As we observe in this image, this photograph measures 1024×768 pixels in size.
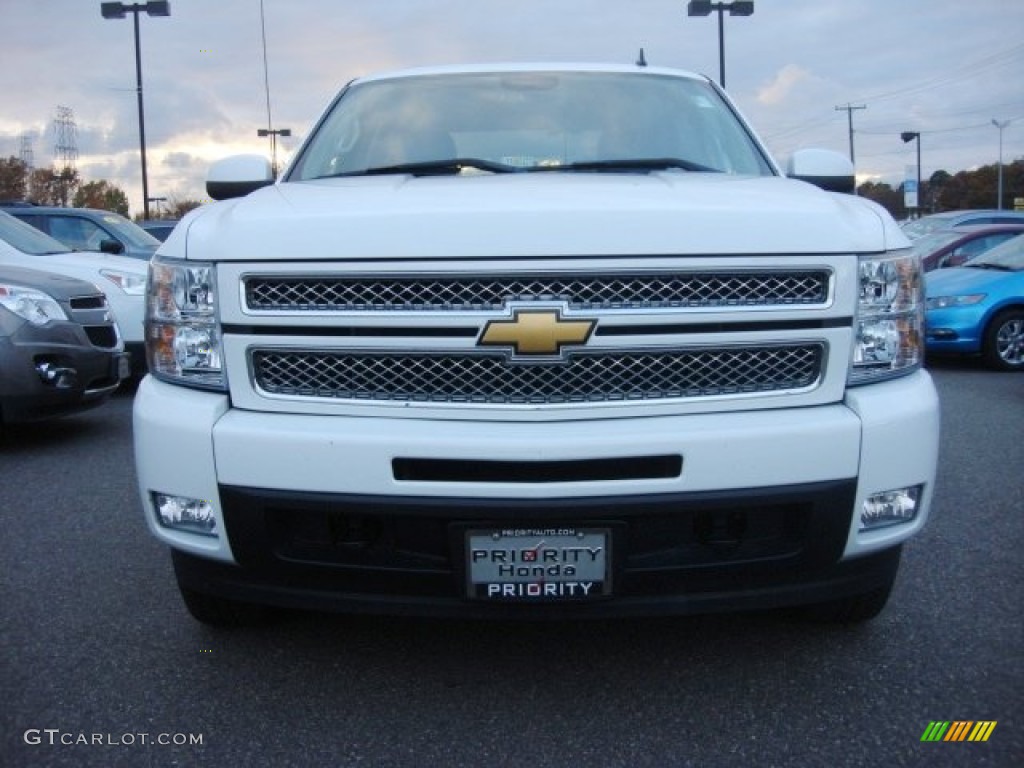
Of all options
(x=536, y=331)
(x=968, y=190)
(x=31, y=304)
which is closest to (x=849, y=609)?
(x=536, y=331)

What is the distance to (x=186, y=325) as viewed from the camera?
2.72 metres

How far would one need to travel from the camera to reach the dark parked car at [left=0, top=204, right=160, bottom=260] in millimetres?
11250

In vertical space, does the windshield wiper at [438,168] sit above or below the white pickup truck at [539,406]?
above

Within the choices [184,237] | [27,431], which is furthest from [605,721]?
[27,431]

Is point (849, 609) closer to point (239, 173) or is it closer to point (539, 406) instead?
point (539, 406)

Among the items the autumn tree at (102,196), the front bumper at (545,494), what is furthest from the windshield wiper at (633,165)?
the autumn tree at (102,196)

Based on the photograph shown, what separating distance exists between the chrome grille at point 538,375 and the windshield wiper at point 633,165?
1182 mm

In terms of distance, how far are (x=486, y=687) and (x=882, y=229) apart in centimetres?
163

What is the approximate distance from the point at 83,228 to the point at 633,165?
9.61 m

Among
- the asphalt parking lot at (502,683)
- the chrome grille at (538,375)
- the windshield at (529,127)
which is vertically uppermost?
the windshield at (529,127)

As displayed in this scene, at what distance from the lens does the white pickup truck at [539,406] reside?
2.45 meters

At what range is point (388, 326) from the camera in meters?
2.54

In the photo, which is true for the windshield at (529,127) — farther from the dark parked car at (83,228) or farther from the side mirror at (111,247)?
the dark parked car at (83,228)

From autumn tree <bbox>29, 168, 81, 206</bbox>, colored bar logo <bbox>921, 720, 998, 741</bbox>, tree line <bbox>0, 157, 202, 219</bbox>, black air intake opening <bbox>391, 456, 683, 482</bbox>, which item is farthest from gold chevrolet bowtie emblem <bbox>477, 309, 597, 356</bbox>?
autumn tree <bbox>29, 168, 81, 206</bbox>
